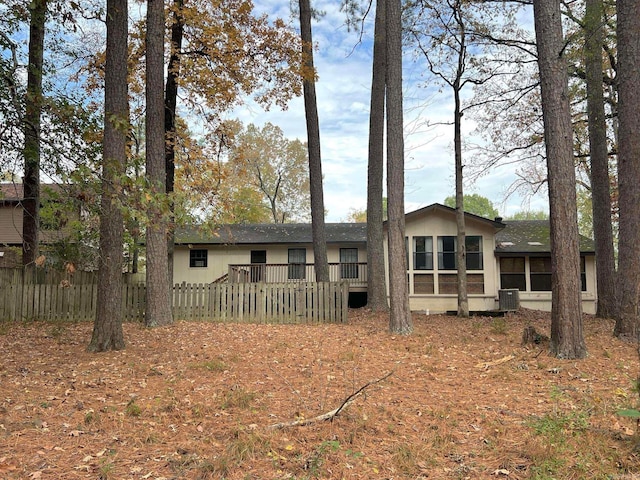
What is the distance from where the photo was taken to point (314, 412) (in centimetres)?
471

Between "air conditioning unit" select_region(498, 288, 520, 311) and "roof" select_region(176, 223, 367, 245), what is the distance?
260 inches

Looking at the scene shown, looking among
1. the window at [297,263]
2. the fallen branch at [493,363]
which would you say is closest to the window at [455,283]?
the window at [297,263]

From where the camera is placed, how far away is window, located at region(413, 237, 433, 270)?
20.2m

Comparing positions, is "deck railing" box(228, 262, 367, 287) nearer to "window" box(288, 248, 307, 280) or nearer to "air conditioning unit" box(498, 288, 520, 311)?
"window" box(288, 248, 307, 280)

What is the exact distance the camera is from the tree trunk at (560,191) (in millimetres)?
7129

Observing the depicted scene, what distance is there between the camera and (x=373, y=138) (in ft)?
51.0

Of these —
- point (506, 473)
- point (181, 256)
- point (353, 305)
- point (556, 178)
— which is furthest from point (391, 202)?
point (181, 256)

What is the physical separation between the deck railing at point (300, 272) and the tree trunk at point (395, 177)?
999cm

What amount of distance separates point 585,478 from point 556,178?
5.37 m

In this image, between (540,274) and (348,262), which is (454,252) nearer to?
(540,274)

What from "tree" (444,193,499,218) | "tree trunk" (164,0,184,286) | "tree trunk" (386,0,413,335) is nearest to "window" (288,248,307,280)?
"tree trunk" (164,0,184,286)

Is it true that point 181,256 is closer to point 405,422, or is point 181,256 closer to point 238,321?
point 238,321

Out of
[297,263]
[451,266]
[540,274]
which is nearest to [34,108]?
[297,263]

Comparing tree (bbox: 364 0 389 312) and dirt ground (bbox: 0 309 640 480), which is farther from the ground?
tree (bbox: 364 0 389 312)
